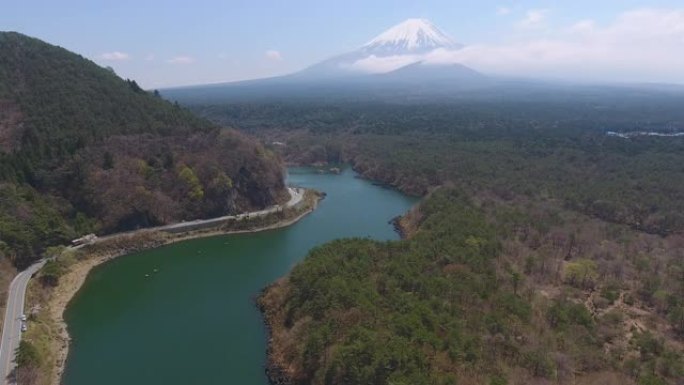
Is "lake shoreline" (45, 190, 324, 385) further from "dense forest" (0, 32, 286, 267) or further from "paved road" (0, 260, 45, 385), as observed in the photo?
"dense forest" (0, 32, 286, 267)

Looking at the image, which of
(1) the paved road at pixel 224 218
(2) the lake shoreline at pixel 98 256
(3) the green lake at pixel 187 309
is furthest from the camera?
(1) the paved road at pixel 224 218

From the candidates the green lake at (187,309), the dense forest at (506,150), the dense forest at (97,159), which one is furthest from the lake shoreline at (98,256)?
the dense forest at (506,150)

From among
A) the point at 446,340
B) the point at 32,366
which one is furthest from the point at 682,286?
the point at 32,366

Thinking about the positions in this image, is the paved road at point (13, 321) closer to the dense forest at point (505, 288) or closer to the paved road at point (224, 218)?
the paved road at point (224, 218)

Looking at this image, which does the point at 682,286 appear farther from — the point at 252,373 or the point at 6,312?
the point at 6,312

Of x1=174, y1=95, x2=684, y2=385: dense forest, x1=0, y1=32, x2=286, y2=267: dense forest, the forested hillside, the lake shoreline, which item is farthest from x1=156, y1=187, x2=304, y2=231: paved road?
the forested hillside

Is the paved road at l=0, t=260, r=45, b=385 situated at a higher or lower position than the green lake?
higher
